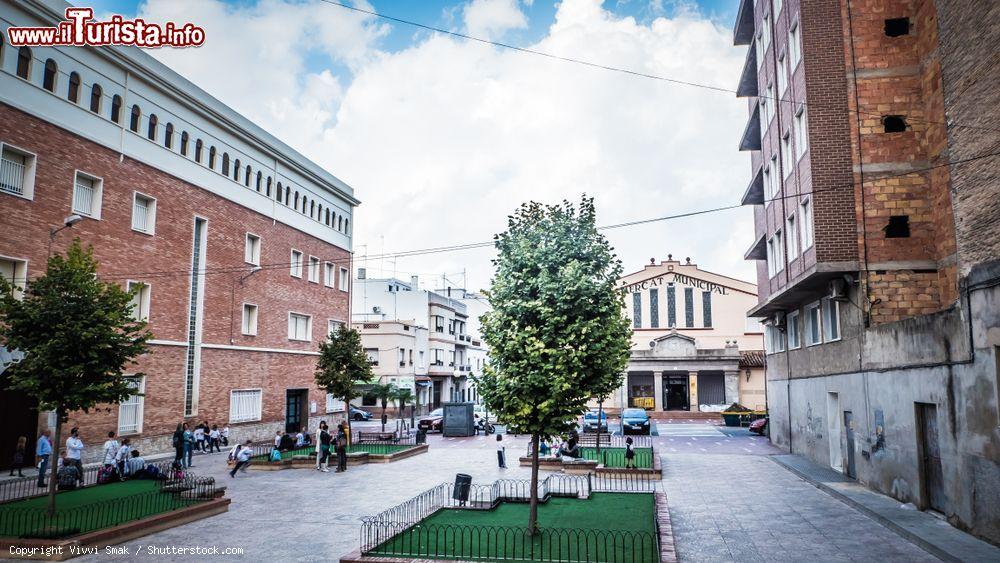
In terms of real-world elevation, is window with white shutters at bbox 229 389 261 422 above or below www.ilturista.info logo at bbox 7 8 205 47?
below

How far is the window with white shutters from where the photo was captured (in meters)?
32.6

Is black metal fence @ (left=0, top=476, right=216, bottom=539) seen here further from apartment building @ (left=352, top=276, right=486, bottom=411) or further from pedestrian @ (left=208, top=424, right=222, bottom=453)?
apartment building @ (left=352, top=276, right=486, bottom=411)

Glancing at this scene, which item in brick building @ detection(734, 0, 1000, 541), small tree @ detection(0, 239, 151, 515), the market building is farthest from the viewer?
the market building

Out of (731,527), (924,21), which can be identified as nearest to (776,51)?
(924,21)

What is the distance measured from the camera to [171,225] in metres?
29.0

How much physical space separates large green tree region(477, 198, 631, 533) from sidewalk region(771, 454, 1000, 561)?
6.41m

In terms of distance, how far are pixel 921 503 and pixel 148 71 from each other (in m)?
30.4

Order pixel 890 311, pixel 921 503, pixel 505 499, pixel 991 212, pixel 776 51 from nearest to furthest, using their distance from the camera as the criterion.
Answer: pixel 991 212 < pixel 921 503 < pixel 505 499 < pixel 890 311 < pixel 776 51

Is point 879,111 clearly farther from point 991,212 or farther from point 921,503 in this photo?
point 921,503

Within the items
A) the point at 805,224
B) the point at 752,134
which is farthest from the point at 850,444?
the point at 752,134

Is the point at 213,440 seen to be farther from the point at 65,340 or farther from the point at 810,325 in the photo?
the point at 810,325

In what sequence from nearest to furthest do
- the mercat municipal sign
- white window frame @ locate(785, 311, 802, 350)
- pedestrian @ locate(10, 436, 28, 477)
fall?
pedestrian @ locate(10, 436, 28, 477), white window frame @ locate(785, 311, 802, 350), the mercat municipal sign

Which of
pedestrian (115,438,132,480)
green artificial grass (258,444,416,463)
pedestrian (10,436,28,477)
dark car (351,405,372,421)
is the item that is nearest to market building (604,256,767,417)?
dark car (351,405,372,421)

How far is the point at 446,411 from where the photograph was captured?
39.9 metres
